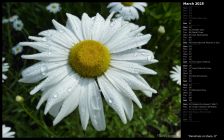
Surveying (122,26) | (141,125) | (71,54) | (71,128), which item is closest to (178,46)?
(141,125)

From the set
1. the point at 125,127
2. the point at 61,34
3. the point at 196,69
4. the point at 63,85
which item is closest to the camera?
the point at 63,85

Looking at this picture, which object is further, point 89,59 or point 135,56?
point 135,56

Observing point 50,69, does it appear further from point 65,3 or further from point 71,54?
point 65,3

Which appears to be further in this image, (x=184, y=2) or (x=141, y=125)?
(x=141, y=125)

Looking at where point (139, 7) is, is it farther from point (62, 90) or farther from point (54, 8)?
point (62, 90)

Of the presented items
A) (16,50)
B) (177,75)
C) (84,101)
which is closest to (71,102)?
(84,101)

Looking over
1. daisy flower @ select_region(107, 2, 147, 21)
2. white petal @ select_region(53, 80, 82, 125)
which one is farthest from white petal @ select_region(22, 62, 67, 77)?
daisy flower @ select_region(107, 2, 147, 21)
